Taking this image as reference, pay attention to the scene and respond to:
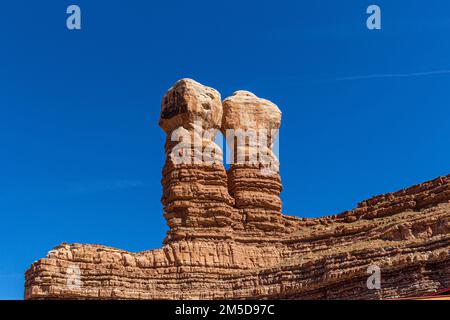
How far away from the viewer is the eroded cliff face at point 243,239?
128ft

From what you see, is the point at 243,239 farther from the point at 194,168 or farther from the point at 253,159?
the point at 253,159

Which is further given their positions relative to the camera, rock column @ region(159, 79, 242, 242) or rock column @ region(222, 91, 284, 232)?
rock column @ region(222, 91, 284, 232)

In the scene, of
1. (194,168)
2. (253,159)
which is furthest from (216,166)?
(253,159)

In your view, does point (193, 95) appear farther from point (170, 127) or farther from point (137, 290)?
point (137, 290)

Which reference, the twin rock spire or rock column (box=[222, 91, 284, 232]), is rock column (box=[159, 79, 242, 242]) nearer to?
the twin rock spire

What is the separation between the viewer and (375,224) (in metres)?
47.0

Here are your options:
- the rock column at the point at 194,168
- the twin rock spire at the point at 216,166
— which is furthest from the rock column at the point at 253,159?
the rock column at the point at 194,168

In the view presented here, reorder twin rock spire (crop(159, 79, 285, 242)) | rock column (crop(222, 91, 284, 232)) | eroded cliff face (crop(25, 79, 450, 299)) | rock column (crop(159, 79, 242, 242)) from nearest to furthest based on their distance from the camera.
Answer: eroded cliff face (crop(25, 79, 450, 299)), rock column (crop(159, 79, 242, 242)), twin rock spire (crop(159, 79, 285, 242)), rock column (crop(222, 91, 284, 232))

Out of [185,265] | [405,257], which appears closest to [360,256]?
[405,257]

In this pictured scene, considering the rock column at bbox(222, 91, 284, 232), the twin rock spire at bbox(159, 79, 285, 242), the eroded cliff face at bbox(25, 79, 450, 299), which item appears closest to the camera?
the eroded cliff face at bbox(25, 79, 450, 299)

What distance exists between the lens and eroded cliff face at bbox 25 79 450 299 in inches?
1539

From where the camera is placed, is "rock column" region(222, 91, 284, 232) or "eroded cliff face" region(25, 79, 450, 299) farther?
"rock column" region(222, 91, 284, 232)

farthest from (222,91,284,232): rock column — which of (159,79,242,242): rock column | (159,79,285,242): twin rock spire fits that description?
(159,79,242,242): rock column
